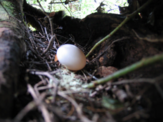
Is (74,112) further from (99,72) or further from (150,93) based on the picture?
(99,72)

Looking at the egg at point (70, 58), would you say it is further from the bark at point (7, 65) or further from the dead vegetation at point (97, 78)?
the bark at point (7, 65)

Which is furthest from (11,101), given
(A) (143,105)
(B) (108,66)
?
(B) (108,66)

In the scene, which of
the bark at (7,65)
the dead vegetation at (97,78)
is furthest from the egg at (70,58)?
the bark at (7,65)

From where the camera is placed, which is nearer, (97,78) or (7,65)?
(7,65)

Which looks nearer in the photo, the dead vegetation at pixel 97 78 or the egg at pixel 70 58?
the dead vegetation at pixel 97 78

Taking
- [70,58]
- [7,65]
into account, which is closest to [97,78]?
[70,58]

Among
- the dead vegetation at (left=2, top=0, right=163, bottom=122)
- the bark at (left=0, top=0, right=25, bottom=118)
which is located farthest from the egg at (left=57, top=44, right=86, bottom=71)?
the bark at (left=0, top=0, right=25, bottom=118)

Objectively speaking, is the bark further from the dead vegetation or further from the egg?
the egg

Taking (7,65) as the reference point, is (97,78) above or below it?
below

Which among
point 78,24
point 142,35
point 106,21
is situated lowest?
point 142,35

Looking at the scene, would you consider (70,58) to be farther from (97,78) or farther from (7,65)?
(7,65)

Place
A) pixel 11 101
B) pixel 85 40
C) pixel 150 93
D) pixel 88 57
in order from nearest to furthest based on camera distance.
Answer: pixel 11 101 → pixel 150 93 → pixel 88 57 → pixel 85 40
